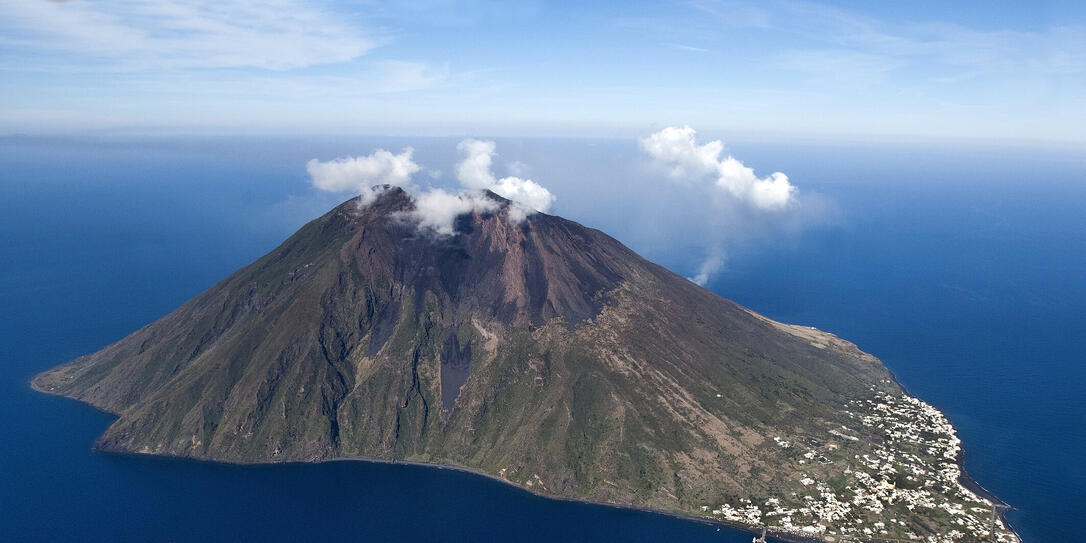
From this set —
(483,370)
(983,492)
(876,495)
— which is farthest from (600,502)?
(983,492)

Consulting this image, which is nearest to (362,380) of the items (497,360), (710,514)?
(497,360)

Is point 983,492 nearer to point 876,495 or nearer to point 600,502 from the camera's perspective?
point 876,495

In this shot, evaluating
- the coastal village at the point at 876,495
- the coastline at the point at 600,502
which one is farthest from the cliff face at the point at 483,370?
the coastal village at the point at 876,495

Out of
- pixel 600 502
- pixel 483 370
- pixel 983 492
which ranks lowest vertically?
pixel 600 502

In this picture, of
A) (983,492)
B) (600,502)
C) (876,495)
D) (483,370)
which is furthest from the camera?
(483,370)

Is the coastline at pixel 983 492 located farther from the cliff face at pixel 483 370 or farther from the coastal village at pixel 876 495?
the cliff face at pixel 483 370

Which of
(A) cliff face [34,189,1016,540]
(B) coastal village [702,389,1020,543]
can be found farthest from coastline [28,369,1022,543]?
(A) cliff face [34,189,1016,540]

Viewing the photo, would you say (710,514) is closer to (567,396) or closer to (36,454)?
(567,396)
